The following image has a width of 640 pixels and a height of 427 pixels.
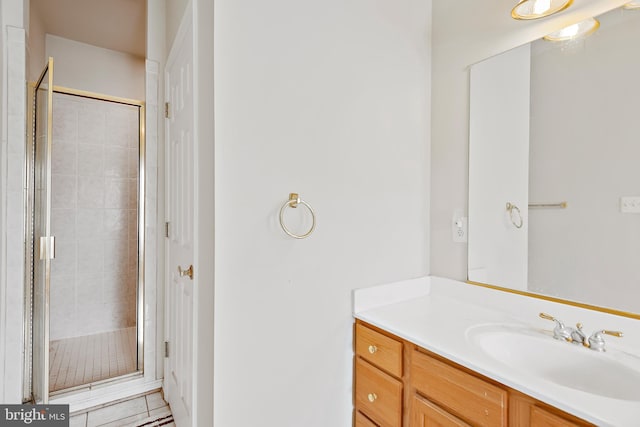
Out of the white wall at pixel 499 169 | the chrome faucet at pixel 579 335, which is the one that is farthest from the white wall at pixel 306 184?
the chrome faucet at pixel 579 335

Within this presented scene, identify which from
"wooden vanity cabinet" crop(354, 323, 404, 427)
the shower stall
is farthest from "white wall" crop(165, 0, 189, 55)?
"wooden vanity cabinet" crop(354, 323, 404, 427)

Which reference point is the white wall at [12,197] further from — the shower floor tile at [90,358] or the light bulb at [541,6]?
the light bulb at [541,6]

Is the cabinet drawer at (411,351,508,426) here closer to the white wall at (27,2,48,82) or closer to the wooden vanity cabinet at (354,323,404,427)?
the wooden vanity cabinet at (354,323,404,427)

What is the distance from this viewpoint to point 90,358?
2441 millimetres

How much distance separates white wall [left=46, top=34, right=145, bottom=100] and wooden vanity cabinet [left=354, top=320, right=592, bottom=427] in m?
3.28

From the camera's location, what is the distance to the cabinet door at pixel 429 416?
3.25ft

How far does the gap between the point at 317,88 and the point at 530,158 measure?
3.08 feet

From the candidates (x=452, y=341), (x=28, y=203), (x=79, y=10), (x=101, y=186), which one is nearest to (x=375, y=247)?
(x=452, y=341)

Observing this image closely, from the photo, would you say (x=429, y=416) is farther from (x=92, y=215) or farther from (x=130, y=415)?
(x=92, y=215)

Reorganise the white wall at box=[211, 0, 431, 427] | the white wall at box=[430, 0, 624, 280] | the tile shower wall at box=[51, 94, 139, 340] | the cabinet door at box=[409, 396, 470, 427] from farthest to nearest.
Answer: the tile shower wall at box=[51, 94, 139, 340] → the white wall at box=[430, 0, 624, 280] → the white wall at box=[211, 0, 431, 427] → the cabinet door at box=[409, 396, 470, 427]

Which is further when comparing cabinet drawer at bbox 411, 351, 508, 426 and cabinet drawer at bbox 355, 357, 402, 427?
cabinet drawer at bbox 355, 357, 402, 427

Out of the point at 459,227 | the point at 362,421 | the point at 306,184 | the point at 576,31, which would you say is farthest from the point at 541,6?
the point at 362,421

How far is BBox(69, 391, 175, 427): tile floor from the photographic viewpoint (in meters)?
1.75

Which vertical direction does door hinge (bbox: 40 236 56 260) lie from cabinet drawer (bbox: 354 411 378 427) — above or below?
above
